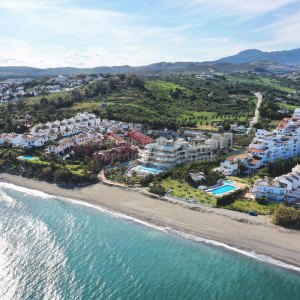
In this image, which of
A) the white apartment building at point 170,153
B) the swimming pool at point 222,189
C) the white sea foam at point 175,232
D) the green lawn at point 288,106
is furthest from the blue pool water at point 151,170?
the green lawn at point 288,106

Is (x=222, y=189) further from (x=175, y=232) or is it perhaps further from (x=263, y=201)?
(x=175, y=232)

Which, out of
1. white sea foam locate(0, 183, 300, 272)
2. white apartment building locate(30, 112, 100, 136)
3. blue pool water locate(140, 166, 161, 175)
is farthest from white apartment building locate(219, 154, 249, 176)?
white apartment building locate(30, 112, 100, 136)

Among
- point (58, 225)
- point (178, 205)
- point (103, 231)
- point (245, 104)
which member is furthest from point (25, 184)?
point (245, 104)

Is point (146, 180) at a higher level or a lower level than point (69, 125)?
lower

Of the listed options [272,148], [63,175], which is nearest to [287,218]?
[272,148]

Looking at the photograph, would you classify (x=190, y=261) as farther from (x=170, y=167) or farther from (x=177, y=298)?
(x=170, y=167)

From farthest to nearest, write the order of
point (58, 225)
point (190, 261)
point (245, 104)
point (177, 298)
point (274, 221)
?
point (245, 104) → point (58, 225) → point (274, 221) → point (190, 261) → point (177, 298)

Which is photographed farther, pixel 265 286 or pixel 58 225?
pixel 58 225
